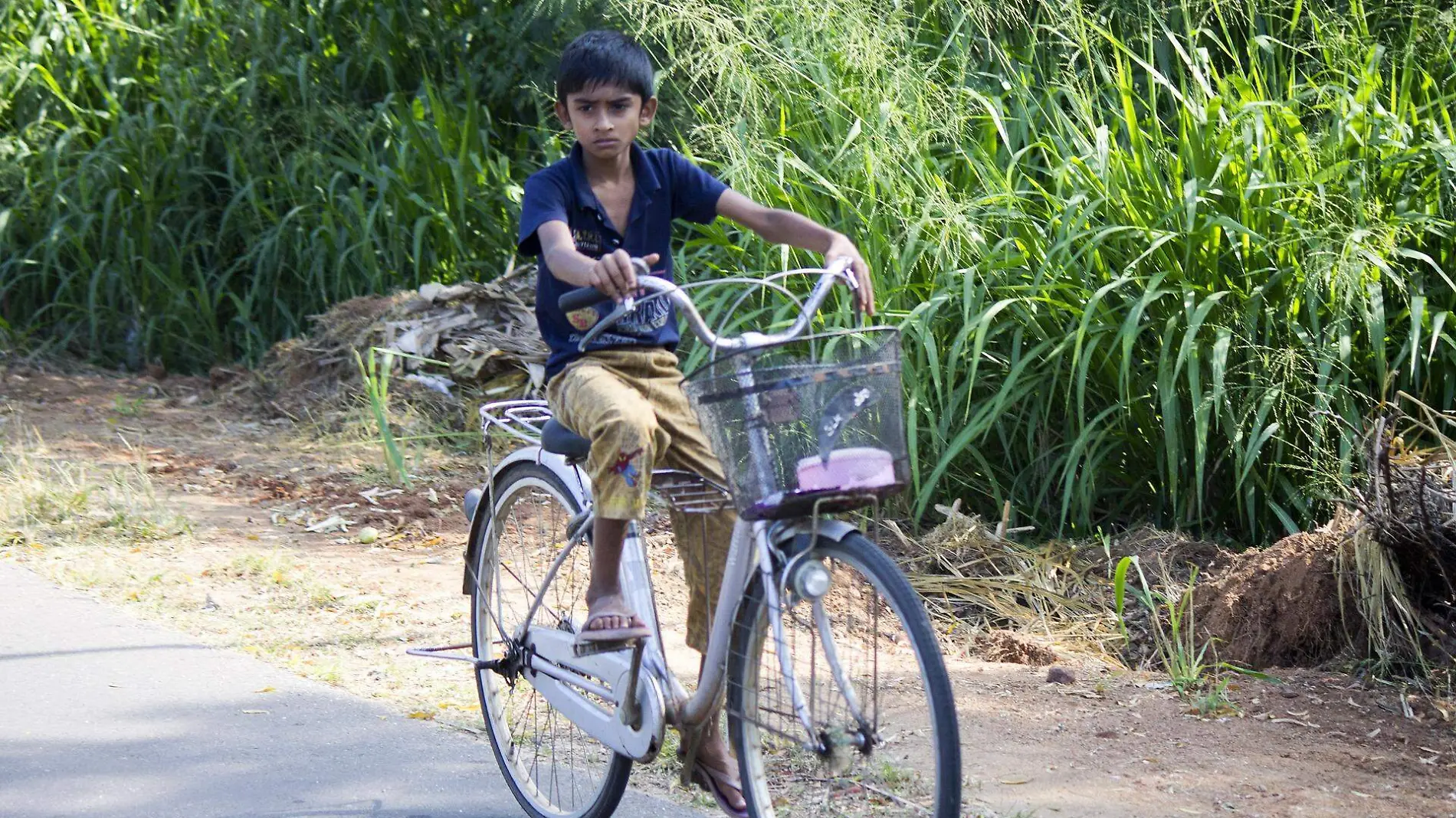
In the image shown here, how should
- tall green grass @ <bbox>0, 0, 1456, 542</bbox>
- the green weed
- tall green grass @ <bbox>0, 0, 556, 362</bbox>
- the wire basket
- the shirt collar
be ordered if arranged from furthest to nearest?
tall green grass @ <bbox>0, 0, 556, 362</bbox> → the green weed → tall green grass @ <bbox>0, 0, 1456, 542</bbox> → the shirt collar → the wire basket

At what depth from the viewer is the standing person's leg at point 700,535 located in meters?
3.10

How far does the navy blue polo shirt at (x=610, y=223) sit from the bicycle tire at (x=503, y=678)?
0.30 metres

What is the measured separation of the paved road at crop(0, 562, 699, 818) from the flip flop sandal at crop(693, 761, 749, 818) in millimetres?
306

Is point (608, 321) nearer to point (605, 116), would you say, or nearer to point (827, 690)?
point (605, 116)

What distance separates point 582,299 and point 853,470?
0.58m

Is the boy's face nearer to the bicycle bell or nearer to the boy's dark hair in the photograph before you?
the boy's dark hair

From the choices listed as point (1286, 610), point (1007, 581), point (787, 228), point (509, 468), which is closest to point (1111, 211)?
point (1007, 581)

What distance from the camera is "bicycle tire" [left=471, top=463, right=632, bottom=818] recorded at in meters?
3.41

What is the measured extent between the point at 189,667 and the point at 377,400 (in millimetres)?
2233

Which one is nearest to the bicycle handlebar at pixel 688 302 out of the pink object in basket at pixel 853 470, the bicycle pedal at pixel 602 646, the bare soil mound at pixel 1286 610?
the pink object in basket at pixel 853 470

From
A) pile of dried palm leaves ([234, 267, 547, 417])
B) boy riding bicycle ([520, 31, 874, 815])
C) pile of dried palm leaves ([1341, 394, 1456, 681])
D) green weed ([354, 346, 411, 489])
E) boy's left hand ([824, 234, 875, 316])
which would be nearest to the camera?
boy's left hand ([824, 234, 875, 316])

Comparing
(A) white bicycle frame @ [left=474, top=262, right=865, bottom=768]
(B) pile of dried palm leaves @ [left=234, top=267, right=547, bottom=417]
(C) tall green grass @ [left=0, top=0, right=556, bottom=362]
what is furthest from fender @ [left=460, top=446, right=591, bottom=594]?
(C) tall green grass @ [left=0, top=0, right=556, bottom=362]

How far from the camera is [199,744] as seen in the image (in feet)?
12.6

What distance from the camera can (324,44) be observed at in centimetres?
984
